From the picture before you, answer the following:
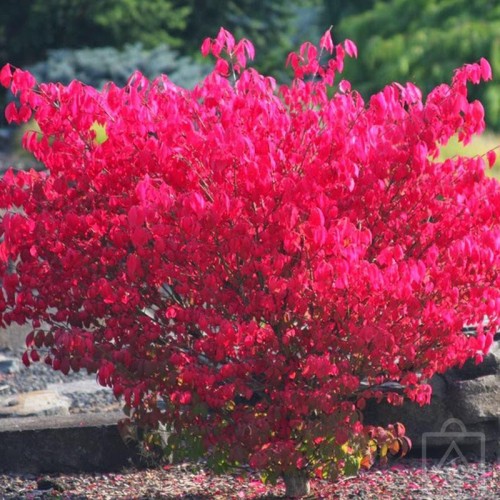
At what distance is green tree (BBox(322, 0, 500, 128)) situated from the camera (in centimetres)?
1708

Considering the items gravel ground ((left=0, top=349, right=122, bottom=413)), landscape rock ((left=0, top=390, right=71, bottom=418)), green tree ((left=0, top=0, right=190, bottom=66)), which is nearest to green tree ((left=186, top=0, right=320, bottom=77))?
green tree ((left=0, top=0, right=190, bottom=66))

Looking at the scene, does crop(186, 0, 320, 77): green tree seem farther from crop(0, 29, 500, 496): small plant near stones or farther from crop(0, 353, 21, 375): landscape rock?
crop(0, 29, 500, 496): small plant near stones

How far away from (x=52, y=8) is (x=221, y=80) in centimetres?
1277

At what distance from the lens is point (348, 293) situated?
13.9 ft

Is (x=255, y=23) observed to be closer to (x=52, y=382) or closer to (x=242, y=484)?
(x=52, y=382)

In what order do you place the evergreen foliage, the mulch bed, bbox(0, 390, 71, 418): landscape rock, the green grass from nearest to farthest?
1. the mulch bed
2. bbox(0, 390, 71, 418): landscape rock
3. the green grass
4. the evergreen foliage

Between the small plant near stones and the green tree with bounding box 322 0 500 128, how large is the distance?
1222 centimetres

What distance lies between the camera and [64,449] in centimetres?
539

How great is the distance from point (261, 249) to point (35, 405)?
2.63 metres

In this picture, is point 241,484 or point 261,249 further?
point 241,484

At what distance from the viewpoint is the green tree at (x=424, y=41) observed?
1708 centimetres

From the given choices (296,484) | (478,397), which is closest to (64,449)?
(296,484)

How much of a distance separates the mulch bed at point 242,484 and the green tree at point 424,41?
11.7 metres

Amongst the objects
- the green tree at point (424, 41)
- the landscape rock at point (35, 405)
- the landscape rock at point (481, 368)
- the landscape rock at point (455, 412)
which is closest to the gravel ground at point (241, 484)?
the landscape rock at point (455, 412)
